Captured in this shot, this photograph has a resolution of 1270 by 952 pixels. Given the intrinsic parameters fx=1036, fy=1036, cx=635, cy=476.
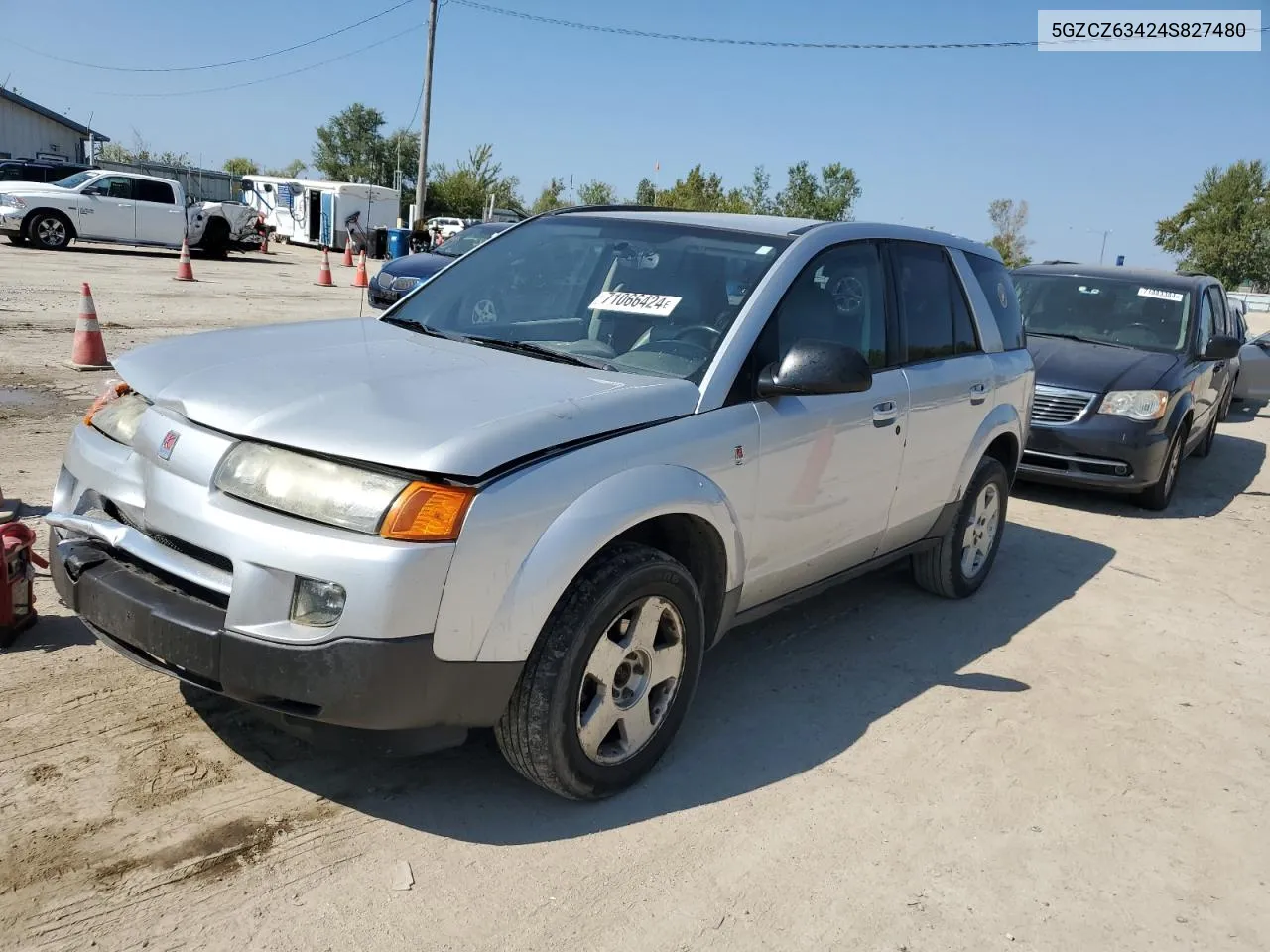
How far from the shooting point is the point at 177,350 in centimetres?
343

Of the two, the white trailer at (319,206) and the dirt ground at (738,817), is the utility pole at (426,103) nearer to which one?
the white trailer at (319,206)

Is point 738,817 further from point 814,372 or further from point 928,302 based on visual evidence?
point 928,302

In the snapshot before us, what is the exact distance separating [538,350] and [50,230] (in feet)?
73.2

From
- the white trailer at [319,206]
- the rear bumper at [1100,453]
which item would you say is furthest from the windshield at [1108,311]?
the white trailer at [319,206]

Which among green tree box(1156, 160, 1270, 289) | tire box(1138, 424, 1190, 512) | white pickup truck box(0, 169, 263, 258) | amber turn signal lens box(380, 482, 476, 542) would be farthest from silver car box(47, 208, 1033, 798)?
green tree box(1156, 160, 1270, 289)

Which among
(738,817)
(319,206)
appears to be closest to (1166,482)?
(738,817)

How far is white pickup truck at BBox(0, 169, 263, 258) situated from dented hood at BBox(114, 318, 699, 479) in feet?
69.8

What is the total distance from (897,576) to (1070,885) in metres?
2.81

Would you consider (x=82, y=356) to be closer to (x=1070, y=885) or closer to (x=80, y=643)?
(x=80, y=643)

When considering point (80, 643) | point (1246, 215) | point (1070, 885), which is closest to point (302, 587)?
point (80, 643)

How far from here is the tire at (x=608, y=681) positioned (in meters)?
2.87

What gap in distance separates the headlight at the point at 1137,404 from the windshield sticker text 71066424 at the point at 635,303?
5.29 m

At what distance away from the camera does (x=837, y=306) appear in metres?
4.15

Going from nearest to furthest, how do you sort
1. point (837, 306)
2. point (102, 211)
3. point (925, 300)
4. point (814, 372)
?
point (814, 372) < point (837, 306) < point (925, 300) < point (102, 211)
